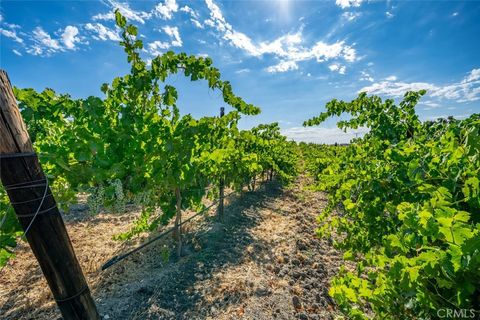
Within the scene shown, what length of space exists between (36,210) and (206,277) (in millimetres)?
2708

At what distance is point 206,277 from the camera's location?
3.71m

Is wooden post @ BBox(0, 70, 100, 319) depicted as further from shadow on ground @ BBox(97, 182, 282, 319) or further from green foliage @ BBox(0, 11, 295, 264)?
shadow on ground @ BBox(97, 182, 282, 319)

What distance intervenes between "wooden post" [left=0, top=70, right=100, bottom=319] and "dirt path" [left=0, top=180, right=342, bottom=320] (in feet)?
4.86

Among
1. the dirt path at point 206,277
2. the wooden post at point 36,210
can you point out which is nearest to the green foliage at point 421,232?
the dirt path at point 206,277

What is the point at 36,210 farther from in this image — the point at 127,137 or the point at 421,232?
the point at 421,232

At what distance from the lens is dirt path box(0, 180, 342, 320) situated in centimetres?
302

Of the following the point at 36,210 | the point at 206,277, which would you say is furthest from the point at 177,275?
the point at 36,210

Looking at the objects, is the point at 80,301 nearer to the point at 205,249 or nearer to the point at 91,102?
the point at 91,102

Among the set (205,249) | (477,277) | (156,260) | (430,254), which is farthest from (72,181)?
(477,277)

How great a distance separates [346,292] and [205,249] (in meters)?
3.23

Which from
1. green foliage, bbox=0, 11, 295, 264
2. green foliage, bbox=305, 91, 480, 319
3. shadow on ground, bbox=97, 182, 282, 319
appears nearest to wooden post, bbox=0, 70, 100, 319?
green foliage, bbox=0, 11, 295, 264

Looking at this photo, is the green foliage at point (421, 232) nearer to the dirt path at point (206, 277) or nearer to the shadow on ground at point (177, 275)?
the dirt path at point (206, 277)

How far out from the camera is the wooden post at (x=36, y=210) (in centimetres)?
147

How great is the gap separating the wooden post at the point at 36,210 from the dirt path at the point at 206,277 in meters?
1.48
